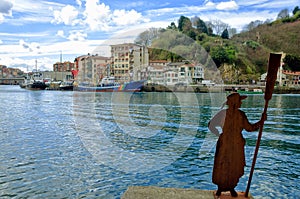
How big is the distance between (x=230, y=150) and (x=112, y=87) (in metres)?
70.0

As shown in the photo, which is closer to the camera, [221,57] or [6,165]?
[6,165]

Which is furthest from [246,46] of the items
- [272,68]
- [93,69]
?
[272,68]

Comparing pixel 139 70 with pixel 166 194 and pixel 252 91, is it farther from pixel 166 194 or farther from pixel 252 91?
pixel 166 194

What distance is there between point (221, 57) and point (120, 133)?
8025 cm

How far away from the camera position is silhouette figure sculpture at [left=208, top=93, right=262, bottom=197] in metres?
4.06

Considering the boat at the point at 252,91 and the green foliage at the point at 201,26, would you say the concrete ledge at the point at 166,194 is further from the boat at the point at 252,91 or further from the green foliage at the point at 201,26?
the green foliage at the point at 201,26

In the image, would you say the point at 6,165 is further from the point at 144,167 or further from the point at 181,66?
the point at 181,66

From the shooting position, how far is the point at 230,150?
13.5 ft

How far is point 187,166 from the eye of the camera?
28.7ft

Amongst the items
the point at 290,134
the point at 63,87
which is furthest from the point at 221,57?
the point at 290,134

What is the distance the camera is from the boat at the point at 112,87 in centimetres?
7094

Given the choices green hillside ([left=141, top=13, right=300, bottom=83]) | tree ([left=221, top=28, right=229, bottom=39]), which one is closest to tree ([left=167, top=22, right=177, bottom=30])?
green hillside ([left=141, top=13, right=300, bottom=83])

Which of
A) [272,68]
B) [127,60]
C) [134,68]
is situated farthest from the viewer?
[127,60]

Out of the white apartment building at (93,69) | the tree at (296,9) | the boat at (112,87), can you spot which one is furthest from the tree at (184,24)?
the boat at (112,87)
